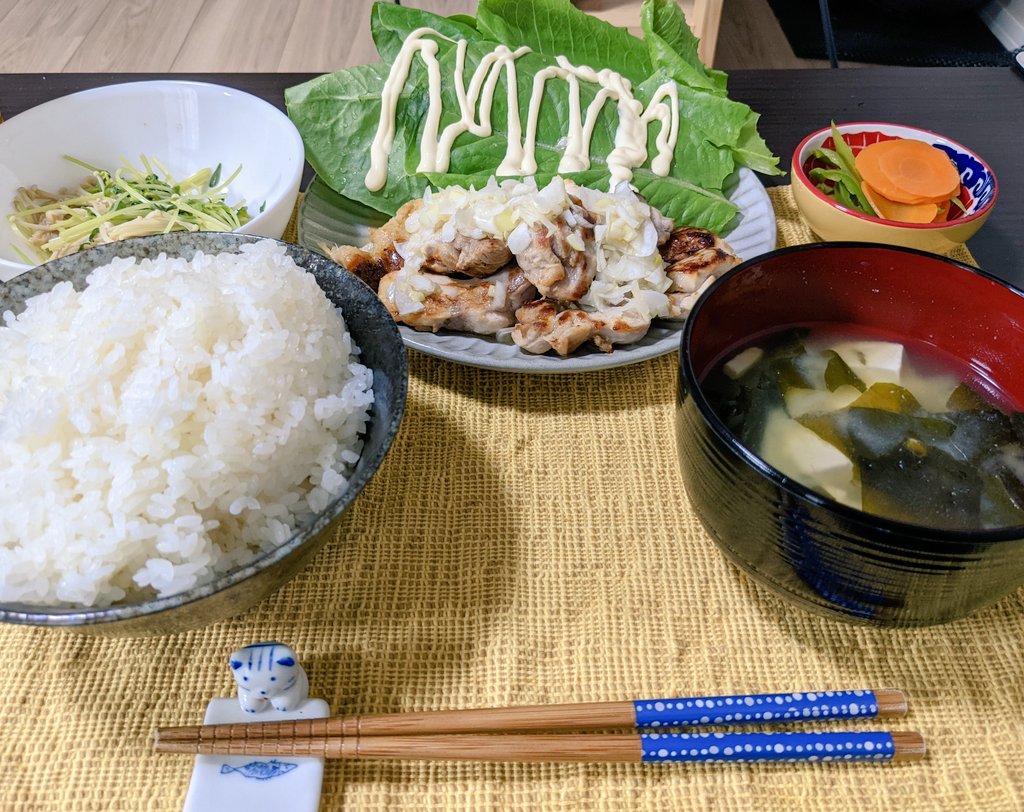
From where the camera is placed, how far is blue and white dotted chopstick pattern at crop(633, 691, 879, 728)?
98 centimetres

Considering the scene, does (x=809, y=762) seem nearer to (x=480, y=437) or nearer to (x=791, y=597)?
(x=791, y=597)

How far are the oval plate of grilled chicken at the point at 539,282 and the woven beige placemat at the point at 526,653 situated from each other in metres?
0.23

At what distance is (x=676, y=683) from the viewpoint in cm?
106

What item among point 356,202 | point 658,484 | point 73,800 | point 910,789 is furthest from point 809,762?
point 356,202

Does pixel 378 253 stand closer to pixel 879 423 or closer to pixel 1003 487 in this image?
pixel 879 423

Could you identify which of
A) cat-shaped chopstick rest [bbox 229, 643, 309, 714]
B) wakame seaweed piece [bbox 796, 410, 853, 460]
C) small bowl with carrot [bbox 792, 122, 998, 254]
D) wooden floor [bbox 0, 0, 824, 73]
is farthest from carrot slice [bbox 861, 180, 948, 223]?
wooden floor [bbox 0, 0, 824, 73]

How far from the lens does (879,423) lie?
1065mm

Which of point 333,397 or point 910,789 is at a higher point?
point 333,397

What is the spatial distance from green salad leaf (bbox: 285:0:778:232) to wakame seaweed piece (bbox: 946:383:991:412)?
85 centimetres

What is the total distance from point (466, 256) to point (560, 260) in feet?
0.66

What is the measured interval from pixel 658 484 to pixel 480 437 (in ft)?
1.12

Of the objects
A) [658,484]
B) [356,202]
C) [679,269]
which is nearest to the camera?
[658,484]

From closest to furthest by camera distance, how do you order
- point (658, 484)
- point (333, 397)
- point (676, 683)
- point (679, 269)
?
point (676, 683) < point (333, 397) < point (658, 484) < point (679, 269)

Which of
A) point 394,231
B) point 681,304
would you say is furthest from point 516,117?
point 681,304
